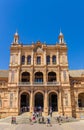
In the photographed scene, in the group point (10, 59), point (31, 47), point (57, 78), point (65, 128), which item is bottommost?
point (65, 128)

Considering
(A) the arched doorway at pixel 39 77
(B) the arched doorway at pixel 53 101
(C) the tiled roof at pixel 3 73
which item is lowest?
(B) the arched doorway at pixel 53 101

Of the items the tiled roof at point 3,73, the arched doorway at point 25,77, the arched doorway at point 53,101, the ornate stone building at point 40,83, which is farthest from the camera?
→ the tiled roof at point 3,73

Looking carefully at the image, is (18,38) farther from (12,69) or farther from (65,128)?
(65,128)

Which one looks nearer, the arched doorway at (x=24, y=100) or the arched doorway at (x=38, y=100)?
the arched doorway at (x=24, y=100)

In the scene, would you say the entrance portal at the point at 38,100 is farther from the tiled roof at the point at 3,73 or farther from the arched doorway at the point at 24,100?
the tiled roof at the point at 3,73

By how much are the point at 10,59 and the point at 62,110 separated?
809 inches

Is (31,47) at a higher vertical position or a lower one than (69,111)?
higher

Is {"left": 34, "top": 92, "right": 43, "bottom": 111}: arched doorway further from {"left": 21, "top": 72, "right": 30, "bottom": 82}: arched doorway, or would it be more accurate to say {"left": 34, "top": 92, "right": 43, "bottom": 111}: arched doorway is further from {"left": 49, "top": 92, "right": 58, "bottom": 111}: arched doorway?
{"left": 21, "top": 72, "right": 30, "bottom": 82}: arched doorway

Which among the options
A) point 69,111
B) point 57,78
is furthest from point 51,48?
point 69,111

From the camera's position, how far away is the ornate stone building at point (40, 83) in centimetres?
5291

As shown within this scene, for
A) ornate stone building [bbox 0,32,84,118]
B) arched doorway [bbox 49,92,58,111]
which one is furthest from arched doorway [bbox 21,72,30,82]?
arched doorway [bbox 49,92,58,111]

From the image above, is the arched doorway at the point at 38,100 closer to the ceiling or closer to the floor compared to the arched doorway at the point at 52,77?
Result: closer to the floor

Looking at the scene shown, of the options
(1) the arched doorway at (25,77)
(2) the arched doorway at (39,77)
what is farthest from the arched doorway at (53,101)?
(1) the arched doorway at (25,77)

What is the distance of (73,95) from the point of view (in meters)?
56.9
